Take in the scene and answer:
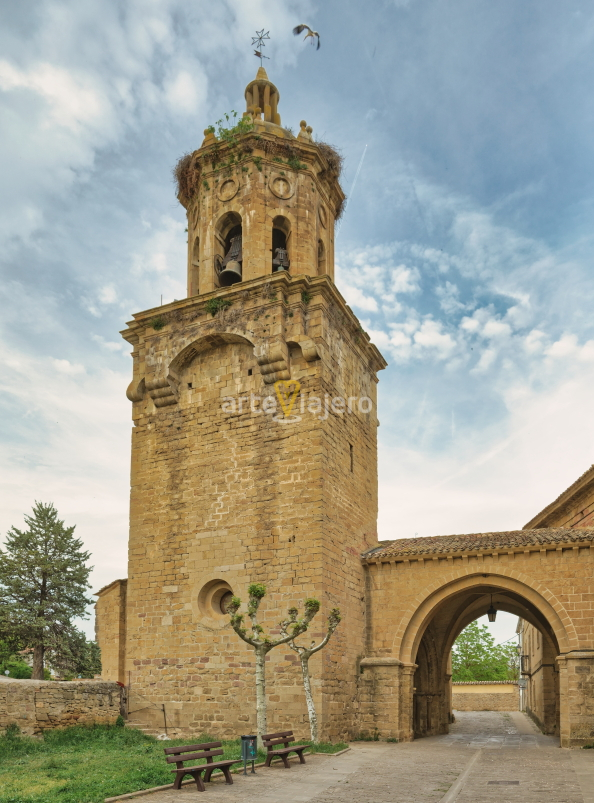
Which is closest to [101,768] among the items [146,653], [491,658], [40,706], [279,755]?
[279,755]

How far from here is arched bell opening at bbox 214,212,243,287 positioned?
1836 centimetres

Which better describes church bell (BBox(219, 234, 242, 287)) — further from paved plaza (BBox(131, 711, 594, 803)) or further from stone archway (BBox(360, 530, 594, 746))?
paved plaza (BBox(131, 711, 594, 803))

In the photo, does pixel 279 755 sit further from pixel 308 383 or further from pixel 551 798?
pixel 308 383

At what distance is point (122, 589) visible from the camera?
1783 centimetres

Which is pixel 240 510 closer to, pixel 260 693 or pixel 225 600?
pixel 225 600

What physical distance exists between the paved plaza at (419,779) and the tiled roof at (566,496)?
772cm

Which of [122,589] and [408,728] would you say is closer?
[408,728]

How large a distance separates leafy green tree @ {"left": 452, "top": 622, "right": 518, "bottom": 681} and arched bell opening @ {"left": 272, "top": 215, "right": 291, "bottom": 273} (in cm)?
3789

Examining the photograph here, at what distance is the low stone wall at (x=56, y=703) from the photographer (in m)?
13.5

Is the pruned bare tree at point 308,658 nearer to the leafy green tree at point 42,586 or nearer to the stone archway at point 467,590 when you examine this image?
the stone archway at point 467,590

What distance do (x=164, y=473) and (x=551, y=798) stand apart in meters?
11.2

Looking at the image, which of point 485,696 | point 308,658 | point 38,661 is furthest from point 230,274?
point 485,696

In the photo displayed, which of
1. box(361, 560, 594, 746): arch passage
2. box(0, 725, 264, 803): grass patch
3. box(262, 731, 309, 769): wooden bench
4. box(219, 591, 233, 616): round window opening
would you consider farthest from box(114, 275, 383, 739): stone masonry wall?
box(262, 731, 309, 769): wooden bench

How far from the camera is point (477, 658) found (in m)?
49.5
